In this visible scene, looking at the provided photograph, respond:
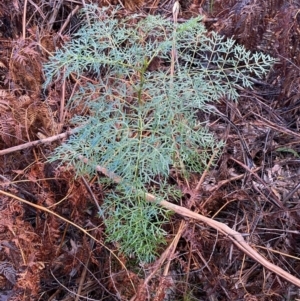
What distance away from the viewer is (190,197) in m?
1.50

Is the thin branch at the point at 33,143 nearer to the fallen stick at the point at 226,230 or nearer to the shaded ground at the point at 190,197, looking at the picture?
the shaded ground at the point at 190,197

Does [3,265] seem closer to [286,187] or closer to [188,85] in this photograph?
[188,85]

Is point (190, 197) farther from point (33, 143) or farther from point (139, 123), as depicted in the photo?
point (33, 143)

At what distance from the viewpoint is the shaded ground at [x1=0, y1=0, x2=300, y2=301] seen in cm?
142

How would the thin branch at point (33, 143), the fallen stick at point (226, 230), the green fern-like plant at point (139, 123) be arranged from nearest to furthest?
the green fern-like plant at point (139, 123)
the fallen stick at point (226, 230)
the thin branch at point (33, 143)

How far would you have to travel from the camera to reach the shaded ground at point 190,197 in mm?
1424

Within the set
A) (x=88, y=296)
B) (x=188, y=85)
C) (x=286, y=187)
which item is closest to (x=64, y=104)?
(x=188, y=85)

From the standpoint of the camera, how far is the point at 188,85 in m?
1.33

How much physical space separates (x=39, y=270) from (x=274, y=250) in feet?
2.23

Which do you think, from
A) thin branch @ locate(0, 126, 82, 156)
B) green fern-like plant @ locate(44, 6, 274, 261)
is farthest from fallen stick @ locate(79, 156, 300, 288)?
thin branch @ locate(0, 126, 82, 156)

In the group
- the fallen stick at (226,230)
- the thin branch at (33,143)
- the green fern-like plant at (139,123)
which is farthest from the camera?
the thin branch at (33,143)

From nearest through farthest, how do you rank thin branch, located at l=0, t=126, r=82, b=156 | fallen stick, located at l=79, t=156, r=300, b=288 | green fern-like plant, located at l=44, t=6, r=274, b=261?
1. green fern-like plant, located at l=44, t=6, r=274, b=261
2. fallen stick, located at l=79, t=156, r=300, b=288
3. thin branch, located at l=0, t=126, r=82, b=156

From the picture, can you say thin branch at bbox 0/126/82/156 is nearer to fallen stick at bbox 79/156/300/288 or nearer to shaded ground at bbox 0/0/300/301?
shaded ground at bbox 0/0/300/301

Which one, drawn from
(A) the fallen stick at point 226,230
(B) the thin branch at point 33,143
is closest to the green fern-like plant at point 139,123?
(A) the fallen stick at point 226,230
